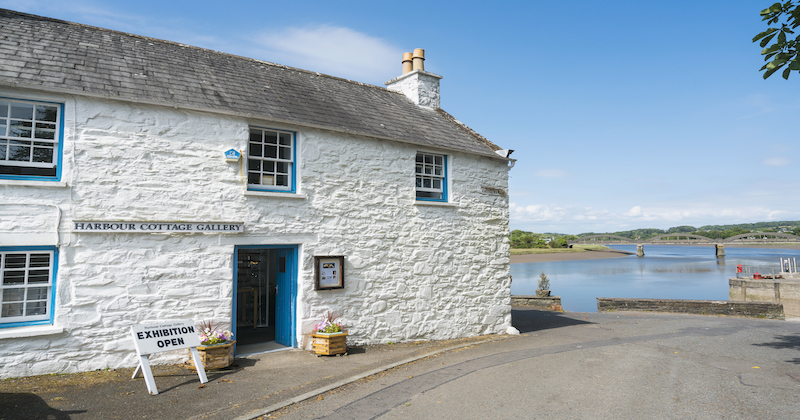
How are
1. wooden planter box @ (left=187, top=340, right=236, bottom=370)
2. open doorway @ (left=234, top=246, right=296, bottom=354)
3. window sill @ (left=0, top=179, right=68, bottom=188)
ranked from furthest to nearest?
open doorway @ (left=234, top=246, right=296, bottom=354) < wooden planter box @ (left=187, top=340, right=236, bottom=370) < window sill @ (left=0, top=179, right=68, bottom=188)

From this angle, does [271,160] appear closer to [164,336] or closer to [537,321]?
[164,336]

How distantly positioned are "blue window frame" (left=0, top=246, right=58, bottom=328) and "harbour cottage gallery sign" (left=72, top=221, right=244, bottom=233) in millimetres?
565

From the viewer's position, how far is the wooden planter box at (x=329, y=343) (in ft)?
28.8

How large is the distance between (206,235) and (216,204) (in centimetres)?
57

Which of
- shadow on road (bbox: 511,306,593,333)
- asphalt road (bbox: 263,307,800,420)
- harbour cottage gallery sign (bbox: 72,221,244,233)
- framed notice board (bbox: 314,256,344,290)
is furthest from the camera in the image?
shadow on road (bbox: 511,306,593,333)

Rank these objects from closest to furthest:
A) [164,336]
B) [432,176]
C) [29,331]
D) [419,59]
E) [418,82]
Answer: [29,331] < [164,336] < [432,176] < [418,82] < [419,59]

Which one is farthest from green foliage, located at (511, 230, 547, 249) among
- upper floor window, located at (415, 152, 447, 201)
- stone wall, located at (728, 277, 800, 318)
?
upper floor window, located at (415, 152, 447, 201)

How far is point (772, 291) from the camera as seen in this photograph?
26.5m

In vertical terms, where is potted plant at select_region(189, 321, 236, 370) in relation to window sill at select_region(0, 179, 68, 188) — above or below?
below

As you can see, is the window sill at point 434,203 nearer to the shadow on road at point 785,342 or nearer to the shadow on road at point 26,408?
the shadow on road at point 26,408

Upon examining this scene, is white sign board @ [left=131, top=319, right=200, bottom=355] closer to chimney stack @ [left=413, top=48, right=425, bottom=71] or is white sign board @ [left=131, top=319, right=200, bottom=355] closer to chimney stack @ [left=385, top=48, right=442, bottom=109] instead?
chimney stack @ [left=385, top=48, right=442, bottom=109]

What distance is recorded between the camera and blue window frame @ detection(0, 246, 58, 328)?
698 cm

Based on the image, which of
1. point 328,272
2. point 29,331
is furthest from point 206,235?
point 29,331

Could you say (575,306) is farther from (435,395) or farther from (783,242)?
(783,242)
